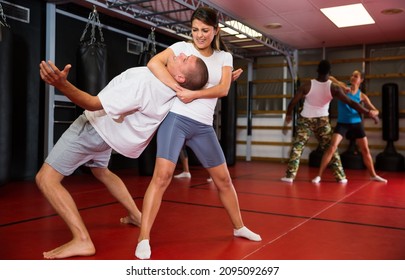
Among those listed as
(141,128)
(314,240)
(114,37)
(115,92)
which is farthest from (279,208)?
(114,37)

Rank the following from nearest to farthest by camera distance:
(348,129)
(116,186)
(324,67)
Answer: (116,186) → (324,67) → (348,129)

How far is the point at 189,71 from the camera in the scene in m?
2.06

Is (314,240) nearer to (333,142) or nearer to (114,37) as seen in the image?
(333,142)

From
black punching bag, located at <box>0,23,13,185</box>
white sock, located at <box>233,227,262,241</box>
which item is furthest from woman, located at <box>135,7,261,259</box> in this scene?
black punching bag, located at <box>0,23,13,185</box>

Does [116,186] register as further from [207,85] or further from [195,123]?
[207,85]

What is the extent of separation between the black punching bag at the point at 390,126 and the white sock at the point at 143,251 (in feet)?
21.2

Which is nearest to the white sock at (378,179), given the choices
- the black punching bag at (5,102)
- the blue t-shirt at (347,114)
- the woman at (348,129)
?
the woman at (348,129)

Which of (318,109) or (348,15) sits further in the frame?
(348,15)

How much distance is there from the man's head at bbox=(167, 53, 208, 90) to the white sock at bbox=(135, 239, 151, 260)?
0.82 m

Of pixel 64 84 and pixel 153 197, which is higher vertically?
pixel 64 84

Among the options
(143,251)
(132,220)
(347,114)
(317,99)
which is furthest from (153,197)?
(347,114)

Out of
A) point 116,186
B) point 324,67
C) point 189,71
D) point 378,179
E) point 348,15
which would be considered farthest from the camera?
point 348,15

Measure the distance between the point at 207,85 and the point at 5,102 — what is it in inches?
97.7

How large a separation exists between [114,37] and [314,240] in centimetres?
505
